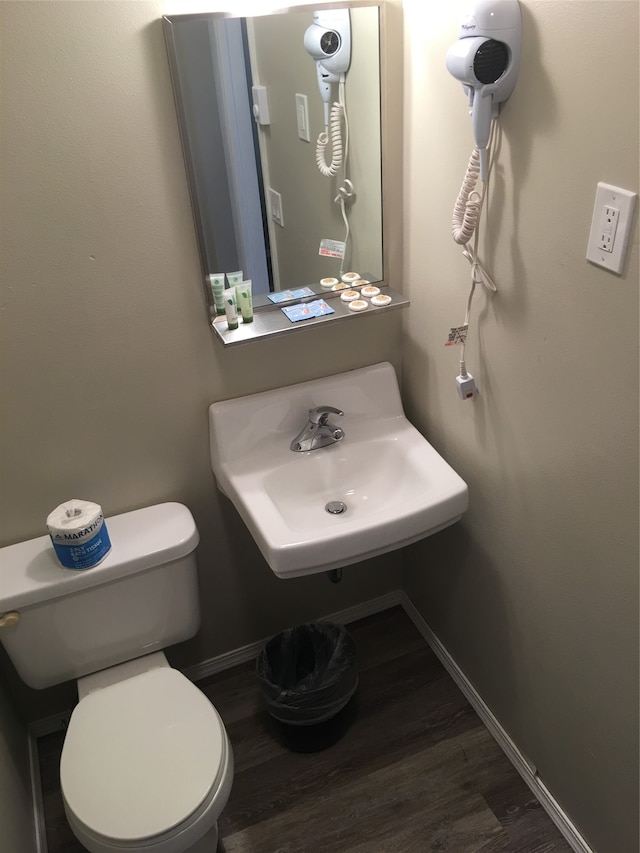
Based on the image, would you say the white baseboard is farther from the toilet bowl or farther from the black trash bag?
the toilet bowl

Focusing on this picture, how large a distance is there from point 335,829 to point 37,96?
5.86 ft

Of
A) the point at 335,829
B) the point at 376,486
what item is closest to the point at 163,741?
the point at 335,829

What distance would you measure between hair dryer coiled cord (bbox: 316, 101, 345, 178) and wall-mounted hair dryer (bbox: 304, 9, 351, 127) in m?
0.03

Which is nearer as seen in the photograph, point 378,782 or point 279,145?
point 279,145

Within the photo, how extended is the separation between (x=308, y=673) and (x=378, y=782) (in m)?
0.35

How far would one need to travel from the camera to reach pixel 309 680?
194 centimetres

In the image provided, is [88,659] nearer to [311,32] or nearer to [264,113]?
[264,113]

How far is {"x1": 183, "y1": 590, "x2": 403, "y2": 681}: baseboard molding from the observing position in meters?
2.12

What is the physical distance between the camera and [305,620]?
7.25 ft

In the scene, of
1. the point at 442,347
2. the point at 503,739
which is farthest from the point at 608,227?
the point at 503,739

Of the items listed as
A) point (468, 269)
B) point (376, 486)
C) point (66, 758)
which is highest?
point (468, 269)

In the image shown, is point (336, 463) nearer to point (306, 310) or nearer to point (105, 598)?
point (306, 310)

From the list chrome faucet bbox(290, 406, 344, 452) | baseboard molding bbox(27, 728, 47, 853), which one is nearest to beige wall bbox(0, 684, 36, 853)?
baseboard molding bbox(27, 728, 47, 853)

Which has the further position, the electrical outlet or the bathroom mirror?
the bathroom mirror
